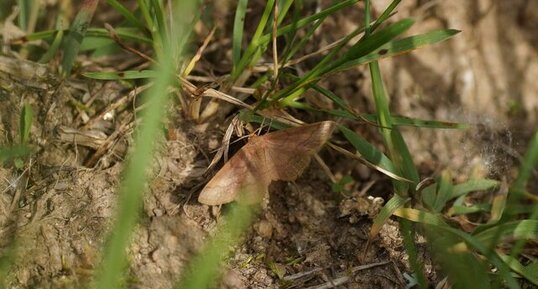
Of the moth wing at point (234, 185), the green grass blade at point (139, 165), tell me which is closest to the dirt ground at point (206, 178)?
the moth wing at point (234, 185)

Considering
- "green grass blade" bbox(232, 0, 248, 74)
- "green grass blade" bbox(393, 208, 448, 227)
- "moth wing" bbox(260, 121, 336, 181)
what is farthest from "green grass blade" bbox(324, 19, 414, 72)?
"green grass blade" bbox(393, 208, 448, 227)

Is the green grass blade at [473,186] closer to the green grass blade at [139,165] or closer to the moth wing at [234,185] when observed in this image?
the moth wing at [234,185]

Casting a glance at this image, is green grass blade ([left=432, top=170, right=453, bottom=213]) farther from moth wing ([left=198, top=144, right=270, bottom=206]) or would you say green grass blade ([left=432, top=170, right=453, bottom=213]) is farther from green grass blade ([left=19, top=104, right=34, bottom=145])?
green grass blade ([left=19, top=104, right=34, bottom=145])

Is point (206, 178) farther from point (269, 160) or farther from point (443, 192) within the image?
point (443, 192)

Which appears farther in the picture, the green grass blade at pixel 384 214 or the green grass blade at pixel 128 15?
the green grass blade at pixel 128 15

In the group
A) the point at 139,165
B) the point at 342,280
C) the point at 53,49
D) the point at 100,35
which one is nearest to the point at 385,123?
the point at 342,280

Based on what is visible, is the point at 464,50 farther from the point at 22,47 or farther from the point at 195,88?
the point at 22,47

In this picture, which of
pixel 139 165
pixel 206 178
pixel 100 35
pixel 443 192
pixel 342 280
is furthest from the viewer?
pixel 100 35
